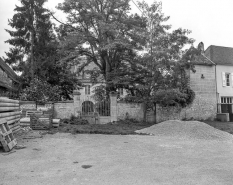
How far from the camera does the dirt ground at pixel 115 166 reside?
423 centimetres

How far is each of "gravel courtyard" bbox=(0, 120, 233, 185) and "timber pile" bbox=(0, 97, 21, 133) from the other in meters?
1.82

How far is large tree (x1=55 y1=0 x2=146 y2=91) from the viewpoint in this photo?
15.7 metres

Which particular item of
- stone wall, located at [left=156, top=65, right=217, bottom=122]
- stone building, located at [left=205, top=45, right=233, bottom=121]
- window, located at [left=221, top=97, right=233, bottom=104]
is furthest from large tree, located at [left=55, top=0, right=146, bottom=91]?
window, located at [left=221, top=97, right=233, bottom=104]

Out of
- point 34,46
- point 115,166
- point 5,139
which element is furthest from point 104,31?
point 115,166

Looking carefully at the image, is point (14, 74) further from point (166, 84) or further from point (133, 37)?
point (166, 84)

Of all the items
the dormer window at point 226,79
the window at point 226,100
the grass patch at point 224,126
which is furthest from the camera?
the window at point 226,100

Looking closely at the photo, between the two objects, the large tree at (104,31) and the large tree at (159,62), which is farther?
the large tree at (104,31)

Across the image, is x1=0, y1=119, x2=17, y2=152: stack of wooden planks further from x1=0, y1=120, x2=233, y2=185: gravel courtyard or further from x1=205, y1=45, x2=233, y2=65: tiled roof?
x1=205, y1=45, x2=233, y2=65: tiled roof

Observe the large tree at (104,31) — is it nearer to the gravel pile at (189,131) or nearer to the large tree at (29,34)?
the large tree at (29,34)

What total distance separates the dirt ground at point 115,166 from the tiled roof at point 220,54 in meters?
18.0

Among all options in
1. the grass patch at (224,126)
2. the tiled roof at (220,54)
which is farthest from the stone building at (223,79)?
the grass patch at (224,126)

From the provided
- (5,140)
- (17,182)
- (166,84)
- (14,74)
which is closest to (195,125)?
(166,84)

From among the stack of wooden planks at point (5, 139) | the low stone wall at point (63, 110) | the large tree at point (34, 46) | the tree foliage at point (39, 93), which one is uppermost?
the large tree at point (34, 46)

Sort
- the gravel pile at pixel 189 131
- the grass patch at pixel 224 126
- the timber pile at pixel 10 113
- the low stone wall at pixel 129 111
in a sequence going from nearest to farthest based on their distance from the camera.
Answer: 1. the timber pile at pixel 10 113
2. the gravel pile at pixel 189 131
3. the grass patch at pixel 224 126
4. the low stone wall at pixel 129 111
